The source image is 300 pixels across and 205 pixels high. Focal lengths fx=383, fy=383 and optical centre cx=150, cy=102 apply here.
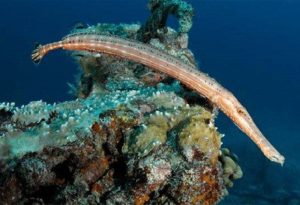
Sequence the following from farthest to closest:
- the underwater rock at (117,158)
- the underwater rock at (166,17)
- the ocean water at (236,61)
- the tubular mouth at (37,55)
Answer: the ocean water at (236,61)
the underwater rock at (166,17)
the tubular mouth at (37,55)
the underwater rock at (117,158)

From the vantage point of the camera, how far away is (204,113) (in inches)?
211

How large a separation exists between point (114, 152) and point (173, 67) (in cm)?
155

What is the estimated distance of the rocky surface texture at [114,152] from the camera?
458cm

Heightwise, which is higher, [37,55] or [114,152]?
[37,55]

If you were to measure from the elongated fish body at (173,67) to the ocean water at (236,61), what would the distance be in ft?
8.94

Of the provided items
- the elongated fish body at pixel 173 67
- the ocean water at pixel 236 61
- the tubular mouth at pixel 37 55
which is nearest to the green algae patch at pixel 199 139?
the elongated fish body at pixel 173 67

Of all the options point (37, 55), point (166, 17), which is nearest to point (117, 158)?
point (37, 55)

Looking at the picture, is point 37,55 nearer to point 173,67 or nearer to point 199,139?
point 173,67

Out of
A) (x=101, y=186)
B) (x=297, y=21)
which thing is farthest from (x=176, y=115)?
(x=297, y=21)

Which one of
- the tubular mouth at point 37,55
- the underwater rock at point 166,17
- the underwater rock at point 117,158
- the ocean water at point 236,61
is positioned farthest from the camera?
the ocean water at point 236,61

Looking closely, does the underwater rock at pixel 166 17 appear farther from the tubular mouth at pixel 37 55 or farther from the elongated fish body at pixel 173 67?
the tubular mouth at pixel 37 55

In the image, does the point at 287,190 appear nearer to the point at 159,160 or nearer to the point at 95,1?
the point at 159,160

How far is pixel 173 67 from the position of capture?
5.70 m

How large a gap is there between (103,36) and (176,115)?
166 centimetres
